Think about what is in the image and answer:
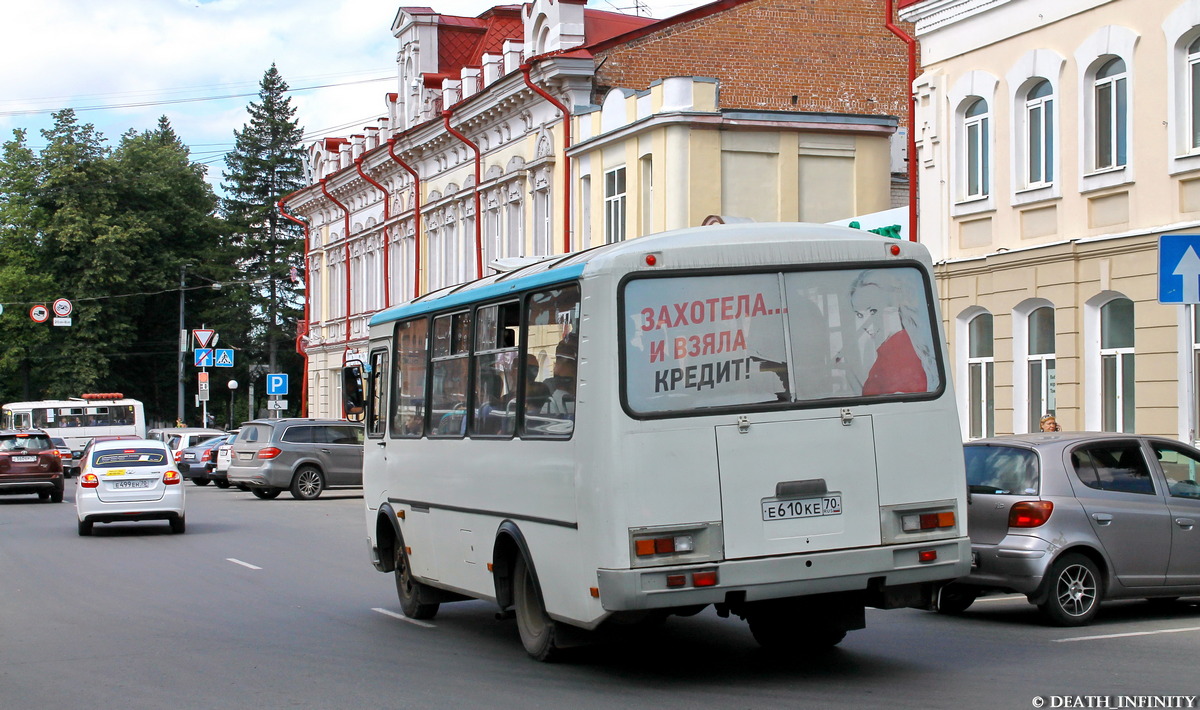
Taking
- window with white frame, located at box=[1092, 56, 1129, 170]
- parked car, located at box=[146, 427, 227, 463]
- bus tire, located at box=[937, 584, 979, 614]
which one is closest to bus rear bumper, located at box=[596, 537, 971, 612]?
bus tire, located at box=[937, 584, 979, 614]

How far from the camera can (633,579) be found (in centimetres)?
902

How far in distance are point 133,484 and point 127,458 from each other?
1.48 ft

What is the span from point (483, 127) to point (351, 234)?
53.5 feet

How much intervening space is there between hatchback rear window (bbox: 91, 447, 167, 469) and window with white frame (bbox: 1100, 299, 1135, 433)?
48.3 feet

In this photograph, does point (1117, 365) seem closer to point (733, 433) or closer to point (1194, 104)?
point (1194, 104)

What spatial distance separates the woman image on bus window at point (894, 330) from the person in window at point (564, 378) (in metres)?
1.84

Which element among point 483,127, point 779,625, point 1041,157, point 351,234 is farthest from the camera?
point 351,234

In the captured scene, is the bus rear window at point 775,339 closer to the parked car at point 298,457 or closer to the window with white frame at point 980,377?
the window with white frame at point 980,377

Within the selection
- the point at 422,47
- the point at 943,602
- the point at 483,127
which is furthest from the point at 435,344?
the point at 422,47

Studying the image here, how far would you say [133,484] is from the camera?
80.3 feet

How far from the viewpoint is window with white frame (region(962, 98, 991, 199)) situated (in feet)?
79.7

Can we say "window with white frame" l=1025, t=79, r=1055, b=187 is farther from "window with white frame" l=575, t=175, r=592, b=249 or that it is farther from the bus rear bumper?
"window with white frame" l=575, t=175, r=592, b=249

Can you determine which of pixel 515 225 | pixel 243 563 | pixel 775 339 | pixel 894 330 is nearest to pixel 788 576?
pixel 775 339

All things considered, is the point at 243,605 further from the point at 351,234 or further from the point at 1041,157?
the point at 351,234
